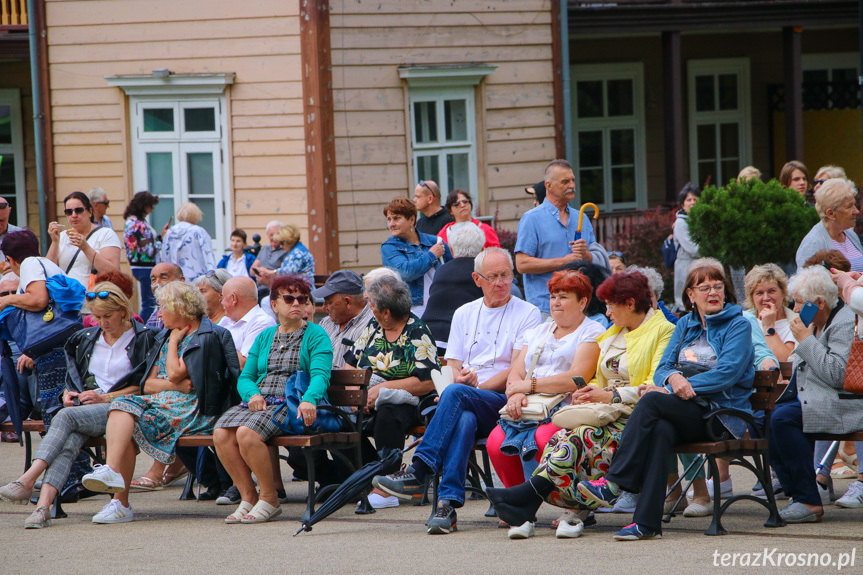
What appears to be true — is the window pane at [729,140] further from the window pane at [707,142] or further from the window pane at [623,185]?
the window pane at [623,185]

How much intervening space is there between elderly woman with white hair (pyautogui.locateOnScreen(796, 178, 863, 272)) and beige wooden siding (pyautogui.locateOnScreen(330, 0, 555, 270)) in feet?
21.7

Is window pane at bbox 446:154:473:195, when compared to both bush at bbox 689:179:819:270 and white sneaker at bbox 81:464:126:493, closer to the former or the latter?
bush at bbox 689:179:819:270

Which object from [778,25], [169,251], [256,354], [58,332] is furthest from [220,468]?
[778,25]

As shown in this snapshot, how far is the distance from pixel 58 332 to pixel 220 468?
1.56 metres

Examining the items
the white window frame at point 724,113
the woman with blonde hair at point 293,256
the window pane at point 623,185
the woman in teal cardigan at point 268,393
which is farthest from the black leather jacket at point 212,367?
the white window frame at point 724,113

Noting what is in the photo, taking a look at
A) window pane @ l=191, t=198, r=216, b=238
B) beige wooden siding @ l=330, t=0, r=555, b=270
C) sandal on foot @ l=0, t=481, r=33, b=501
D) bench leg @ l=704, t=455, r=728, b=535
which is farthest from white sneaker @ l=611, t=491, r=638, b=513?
window pane @ l=191, t=198, r=216, b=238

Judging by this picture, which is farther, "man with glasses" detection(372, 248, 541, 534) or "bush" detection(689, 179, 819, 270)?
"bush" detection(689, 179, 819, 270)

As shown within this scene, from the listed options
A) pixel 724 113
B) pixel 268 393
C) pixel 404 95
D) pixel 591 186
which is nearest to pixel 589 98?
pixel 591 186

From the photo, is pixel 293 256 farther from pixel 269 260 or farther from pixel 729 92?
pixel 729 92

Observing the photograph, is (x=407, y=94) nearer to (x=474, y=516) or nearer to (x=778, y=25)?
(x=778, y=25)

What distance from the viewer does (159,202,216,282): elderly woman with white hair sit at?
461 inches

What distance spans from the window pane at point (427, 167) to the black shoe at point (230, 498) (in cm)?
711

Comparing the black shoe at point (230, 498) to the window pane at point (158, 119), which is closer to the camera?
the black shoe at point (230, 498)

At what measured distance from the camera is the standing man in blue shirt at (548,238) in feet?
26.2
